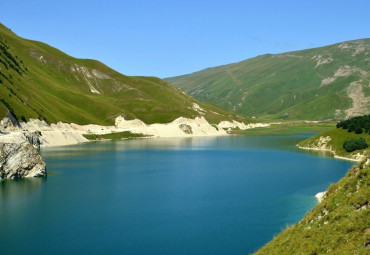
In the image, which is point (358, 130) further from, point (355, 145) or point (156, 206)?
point (156, 206)

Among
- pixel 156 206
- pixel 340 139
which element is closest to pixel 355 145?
pixel 340 139

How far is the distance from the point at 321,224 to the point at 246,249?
13.2 meters

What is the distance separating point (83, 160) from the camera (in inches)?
4156

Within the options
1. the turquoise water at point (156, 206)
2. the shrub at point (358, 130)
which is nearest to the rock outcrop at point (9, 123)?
the turquoise water at point (156, 206)

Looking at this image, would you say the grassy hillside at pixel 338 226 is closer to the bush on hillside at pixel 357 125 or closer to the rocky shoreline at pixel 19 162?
the rocky shoreline at pixel 19 162

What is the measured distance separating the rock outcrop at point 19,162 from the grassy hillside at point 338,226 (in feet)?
210

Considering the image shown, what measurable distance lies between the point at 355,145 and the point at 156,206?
231 feet

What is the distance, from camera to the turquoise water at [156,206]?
125 ft

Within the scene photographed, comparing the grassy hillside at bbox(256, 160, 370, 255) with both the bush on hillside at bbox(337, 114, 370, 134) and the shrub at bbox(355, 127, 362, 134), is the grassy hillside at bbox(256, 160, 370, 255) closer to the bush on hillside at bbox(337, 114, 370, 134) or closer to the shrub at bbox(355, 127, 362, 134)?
the shrub at bbox(355, 127, 362, 134)

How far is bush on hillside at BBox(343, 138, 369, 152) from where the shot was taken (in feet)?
325

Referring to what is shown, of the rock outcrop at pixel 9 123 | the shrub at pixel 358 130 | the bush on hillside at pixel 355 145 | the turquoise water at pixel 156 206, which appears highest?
the rock outcrop at pixel 9 123

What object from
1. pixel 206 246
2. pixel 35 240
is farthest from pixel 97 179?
pixel 206 246

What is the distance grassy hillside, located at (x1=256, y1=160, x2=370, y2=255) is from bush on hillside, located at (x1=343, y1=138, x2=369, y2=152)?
79.1m

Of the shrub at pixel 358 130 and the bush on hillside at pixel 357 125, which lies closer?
the shrub at pixel 358 130
